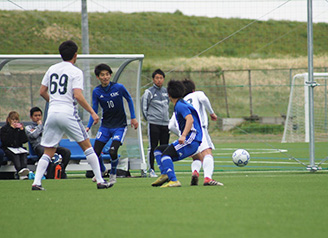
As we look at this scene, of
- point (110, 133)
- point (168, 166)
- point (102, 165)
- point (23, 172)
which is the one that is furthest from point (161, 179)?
point (23, 172)

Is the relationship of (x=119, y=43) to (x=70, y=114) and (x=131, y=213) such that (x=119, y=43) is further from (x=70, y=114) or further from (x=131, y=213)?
(x=131, y=213)

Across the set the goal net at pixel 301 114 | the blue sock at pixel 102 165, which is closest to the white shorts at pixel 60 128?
the blue sock at pixel 102 165

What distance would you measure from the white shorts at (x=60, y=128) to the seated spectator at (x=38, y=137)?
340 centimetres

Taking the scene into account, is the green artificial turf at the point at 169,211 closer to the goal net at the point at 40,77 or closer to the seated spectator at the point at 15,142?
the seated spectator at the point at 15,142

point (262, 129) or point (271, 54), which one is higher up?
point (271, 54)

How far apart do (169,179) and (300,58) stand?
34600 millimetres

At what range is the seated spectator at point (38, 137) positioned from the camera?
38.1ft

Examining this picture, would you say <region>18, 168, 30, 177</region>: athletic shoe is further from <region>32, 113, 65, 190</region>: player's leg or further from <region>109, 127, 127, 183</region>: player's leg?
<region>32, 113, 65, 190</region>: player's leg

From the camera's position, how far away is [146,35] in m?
40.0

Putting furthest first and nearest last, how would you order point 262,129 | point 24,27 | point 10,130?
point 24,27 → point 262,129 → point 10,130

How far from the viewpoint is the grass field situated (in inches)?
186

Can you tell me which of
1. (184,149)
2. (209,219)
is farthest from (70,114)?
(209,219)

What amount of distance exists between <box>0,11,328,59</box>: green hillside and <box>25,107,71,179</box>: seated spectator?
69.0 ft

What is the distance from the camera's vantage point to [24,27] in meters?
41.1
